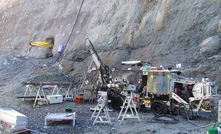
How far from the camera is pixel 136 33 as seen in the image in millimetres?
19688

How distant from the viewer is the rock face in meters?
16.2

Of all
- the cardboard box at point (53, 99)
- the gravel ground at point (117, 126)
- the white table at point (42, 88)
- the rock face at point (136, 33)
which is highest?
the rock face at point (136, 33)

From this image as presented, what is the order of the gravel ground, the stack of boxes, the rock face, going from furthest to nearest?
the rock face
the gravel ground
the stack of boxes

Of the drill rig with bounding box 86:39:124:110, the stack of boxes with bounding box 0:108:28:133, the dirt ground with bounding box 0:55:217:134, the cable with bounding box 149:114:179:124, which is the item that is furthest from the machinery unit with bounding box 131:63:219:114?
the stack of boxes with bounding box 0:108:28:133

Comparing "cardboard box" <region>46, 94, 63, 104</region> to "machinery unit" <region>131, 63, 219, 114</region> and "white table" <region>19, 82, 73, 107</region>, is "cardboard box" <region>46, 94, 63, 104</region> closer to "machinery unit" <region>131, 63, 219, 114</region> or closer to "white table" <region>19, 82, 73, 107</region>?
"white table" <region>19, 82, 73, 107</region>

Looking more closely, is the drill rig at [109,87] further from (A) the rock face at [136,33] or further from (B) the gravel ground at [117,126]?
(A) the rock face at [136,33]

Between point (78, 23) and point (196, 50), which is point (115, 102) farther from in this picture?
point (78, 23)

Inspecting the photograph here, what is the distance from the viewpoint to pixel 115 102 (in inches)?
553

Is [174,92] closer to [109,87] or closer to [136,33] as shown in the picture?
[109,87]

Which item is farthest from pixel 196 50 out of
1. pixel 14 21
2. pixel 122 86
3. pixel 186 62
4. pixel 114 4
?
pixel 14 21

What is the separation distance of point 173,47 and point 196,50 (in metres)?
1.47

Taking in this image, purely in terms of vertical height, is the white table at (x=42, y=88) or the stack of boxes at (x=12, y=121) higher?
the white table at (x=42, y=88)

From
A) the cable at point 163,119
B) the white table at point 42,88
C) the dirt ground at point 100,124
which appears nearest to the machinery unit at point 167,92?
the dirt ground at point 100,124

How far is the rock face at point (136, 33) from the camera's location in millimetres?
16172
